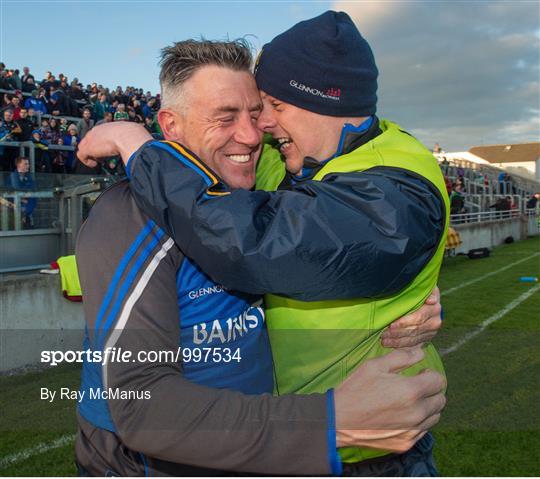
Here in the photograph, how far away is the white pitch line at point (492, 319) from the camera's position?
7.90 m

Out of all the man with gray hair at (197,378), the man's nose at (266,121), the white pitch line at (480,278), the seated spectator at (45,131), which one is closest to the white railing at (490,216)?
the white pitch line at (480,278)

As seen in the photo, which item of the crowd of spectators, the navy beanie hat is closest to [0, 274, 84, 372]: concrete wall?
the crowd of spectators

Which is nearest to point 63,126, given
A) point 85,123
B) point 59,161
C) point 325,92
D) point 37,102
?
point 85,123

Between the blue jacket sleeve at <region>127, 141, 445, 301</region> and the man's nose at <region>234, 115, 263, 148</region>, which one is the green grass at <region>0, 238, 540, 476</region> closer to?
the man's nose at <region>234, 115, 263, 148</region>

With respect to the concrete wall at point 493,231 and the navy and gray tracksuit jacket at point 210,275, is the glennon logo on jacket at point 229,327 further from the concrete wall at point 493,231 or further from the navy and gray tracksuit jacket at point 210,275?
the concrete wall at point 493,231

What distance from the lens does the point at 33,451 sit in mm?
4559

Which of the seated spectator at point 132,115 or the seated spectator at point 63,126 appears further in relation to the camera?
the seated spectator at point 132,115

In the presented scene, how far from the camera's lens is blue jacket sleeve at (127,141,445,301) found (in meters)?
1.39

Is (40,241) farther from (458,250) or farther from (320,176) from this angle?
(458,250)

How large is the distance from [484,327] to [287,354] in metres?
8.09

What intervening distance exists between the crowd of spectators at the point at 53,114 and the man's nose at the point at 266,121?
8802 millimetres

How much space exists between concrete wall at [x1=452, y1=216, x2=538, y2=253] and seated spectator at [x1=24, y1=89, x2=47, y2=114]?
39.9 ft

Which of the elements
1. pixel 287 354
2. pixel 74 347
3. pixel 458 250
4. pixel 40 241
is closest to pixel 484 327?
pixel 74 347

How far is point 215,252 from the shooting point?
1407mm
